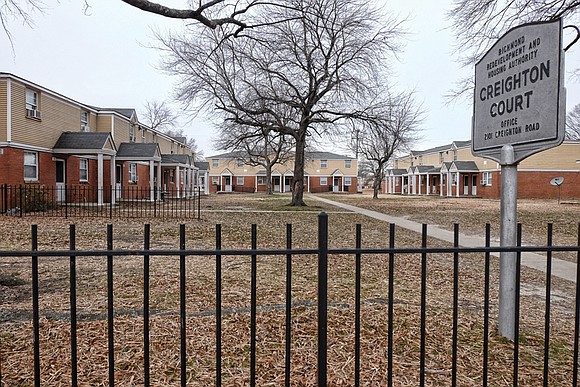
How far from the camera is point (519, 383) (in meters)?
3.16

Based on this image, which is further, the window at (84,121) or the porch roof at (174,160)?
the porch roof at (174,160)

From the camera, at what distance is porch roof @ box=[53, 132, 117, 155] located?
22091mm

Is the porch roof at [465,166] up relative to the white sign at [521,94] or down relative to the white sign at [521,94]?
up

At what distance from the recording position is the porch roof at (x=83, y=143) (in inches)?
870

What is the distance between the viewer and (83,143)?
74.2 feet

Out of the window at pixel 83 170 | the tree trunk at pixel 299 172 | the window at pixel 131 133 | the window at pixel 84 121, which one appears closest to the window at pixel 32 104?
the window at pixel 83 170

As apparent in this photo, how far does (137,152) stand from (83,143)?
648 centimetres

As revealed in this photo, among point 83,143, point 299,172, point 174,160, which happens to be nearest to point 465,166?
point 299,172

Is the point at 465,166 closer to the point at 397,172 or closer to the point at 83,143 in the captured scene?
the point at 397,172

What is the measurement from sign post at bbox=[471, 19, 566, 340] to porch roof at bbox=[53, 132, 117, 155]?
22107 millimetres

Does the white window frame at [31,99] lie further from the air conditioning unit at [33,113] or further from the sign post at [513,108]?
the sign post at [513,108]

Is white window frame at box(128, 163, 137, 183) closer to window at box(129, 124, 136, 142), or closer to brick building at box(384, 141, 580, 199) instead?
window at box(129, 124, 136, 142)

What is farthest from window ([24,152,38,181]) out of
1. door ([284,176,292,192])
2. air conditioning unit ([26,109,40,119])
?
door ([284,176,292,192])

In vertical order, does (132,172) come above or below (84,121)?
below
